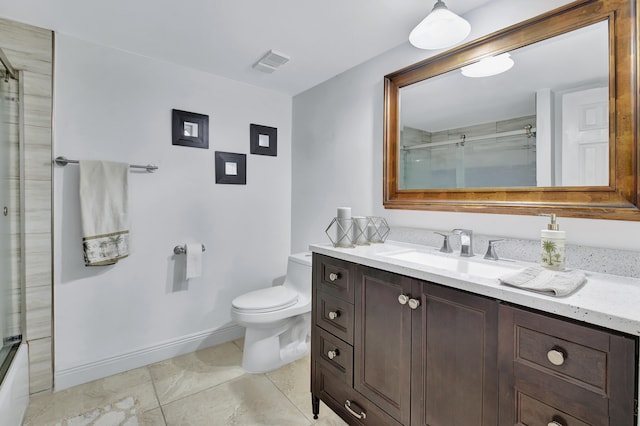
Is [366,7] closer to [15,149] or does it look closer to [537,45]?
[537,45]

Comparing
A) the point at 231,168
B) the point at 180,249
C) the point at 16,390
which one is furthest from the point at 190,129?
the point at 16,390

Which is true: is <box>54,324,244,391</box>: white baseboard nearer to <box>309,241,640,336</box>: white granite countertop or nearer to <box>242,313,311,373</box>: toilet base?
<box>242,313,311,373</box>: toilet base

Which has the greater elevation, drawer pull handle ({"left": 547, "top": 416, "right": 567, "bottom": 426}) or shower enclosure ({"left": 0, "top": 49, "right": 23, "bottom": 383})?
shower enclosure ({"left": 0, "top": 49, "right": 23, "bottom": 383})

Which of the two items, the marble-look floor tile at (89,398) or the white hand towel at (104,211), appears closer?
the marble-look floor tile at (89,398)

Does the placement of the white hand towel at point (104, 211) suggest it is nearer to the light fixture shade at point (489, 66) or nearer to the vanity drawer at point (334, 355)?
the vanity drawer at point (334, 355)

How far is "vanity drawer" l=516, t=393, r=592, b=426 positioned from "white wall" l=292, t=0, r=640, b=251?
709 mm

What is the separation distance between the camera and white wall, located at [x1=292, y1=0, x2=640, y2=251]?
1.33m

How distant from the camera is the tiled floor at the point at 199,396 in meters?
1.64

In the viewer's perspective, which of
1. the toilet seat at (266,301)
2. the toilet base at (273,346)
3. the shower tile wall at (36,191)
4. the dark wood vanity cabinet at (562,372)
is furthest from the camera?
the toilet base at (273,346)

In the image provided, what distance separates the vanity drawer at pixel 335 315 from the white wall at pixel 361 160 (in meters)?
0.70

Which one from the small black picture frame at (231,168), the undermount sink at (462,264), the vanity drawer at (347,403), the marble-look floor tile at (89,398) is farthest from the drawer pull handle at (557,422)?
the small black picture frame at (231,168)

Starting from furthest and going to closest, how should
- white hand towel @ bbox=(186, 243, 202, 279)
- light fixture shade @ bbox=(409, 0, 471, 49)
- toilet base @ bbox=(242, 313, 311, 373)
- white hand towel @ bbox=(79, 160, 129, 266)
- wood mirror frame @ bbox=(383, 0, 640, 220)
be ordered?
white hand towel @ bbox=(186, 243, 202, 279) → toilet base @ bbox=(242, 313, 311, 373) → white hand towel @ bbox=(79, 160, 129, 266) → light fixture shade @ bbox=(409, 0, 471, 49) → wood mirror frame @ bbox=(383, 0, 640, 220)

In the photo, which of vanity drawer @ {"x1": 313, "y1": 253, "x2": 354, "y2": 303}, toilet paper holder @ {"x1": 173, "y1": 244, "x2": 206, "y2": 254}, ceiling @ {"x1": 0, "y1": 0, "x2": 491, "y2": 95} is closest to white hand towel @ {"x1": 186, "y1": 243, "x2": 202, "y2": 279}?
toilet paper holder @ {"x1": 173, "y1": 244, "x2": 206, "y2": 254}

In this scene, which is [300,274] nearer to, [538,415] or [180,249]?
[180,249]
